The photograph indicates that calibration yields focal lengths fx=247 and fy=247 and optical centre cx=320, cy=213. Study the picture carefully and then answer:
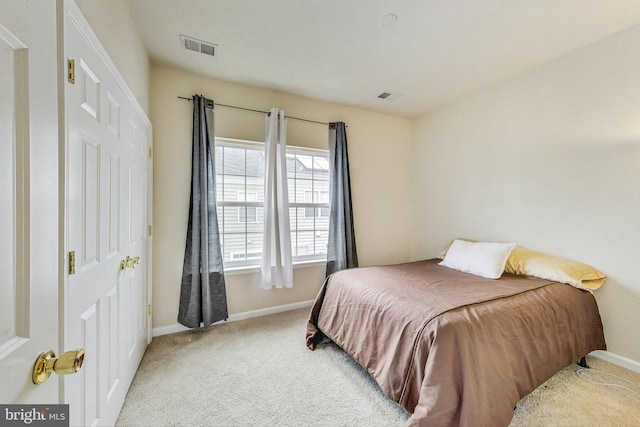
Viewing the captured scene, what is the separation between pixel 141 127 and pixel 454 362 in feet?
8.76

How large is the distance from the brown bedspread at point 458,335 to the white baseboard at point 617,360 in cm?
15

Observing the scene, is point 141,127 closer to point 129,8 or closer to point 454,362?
point 129,8

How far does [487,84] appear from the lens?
9.11ft

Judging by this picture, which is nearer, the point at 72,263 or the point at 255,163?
the point at 72,263

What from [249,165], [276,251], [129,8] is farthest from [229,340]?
[129,8]

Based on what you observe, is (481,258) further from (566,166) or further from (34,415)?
(34,415)

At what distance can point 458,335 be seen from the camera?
1.32m

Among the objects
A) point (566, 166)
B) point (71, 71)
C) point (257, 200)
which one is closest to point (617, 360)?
point (566, 166)

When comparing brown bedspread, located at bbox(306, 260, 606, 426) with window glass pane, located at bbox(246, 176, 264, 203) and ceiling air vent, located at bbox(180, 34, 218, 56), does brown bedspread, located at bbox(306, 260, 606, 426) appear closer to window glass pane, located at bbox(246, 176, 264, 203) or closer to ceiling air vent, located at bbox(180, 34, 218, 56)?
window glass pane, located at bbox(246, 176, 264, 203)

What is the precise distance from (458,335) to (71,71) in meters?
2.09

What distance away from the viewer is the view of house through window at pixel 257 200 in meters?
2.77

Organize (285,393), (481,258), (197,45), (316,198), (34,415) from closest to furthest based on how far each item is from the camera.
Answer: (34,415)
(285,393)
(197,45)
(481,258)
(316,198)

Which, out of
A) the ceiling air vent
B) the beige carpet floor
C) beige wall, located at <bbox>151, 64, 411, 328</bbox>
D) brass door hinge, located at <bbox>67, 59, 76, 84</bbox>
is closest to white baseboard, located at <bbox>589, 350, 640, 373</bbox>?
the beige carpet floor

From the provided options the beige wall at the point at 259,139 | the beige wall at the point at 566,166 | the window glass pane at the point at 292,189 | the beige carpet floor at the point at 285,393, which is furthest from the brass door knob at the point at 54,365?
the beige wall at the point at 566,166
